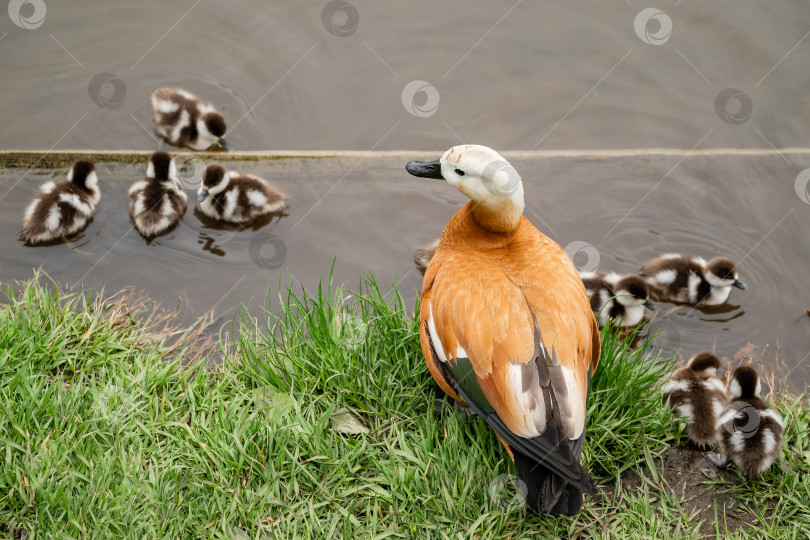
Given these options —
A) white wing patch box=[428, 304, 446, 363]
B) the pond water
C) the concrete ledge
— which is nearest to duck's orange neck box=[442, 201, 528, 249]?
white wing patch box=[428, 304, 446, 363]

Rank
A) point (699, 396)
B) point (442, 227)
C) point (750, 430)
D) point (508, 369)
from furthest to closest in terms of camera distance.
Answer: point (442, 227)
point (699, 396)
point (750, 430)
point (508, 369)

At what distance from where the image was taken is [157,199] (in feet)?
13.3

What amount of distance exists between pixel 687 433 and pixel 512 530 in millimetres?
1012

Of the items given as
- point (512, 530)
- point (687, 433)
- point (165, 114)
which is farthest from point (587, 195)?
point (165, 114)

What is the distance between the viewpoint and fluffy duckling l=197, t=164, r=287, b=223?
4.14 meters

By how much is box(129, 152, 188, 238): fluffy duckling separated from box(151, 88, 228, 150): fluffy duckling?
0.40 m

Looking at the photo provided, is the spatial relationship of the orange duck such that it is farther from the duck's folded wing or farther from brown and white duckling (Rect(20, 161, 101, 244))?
brown and white duckling (Rect(20, 161, 101, 244))

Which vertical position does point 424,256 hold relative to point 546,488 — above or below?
below

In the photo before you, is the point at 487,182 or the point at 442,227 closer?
the point at 487,182

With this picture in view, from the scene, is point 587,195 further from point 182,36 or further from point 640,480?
point 182,36

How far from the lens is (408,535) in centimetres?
266

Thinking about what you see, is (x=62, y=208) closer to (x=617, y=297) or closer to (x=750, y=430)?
(x=617, y=297)

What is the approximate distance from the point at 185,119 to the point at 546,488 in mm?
3322

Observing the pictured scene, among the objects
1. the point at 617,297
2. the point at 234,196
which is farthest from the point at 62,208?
the point at 617,297
